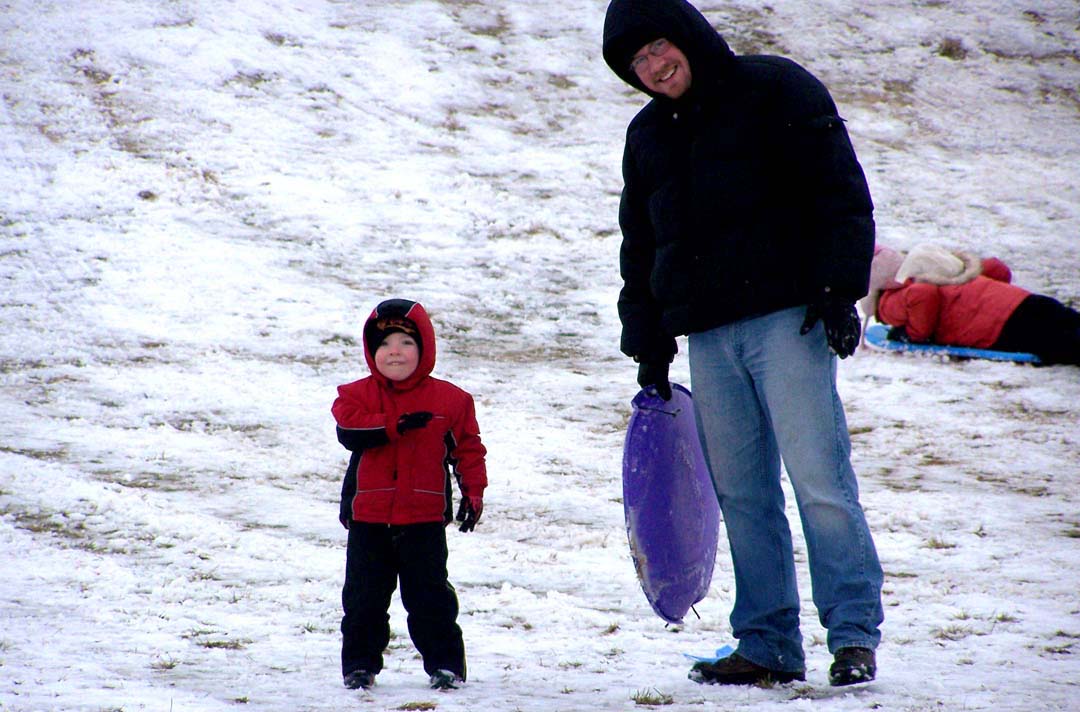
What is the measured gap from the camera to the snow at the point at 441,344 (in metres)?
4.12

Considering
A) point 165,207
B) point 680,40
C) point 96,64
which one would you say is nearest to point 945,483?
point 680,40

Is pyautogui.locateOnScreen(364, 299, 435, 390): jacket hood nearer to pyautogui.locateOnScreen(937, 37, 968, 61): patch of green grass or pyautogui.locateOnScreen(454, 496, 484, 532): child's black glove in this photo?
pyautogui.locateOnScreen(454, 496, 484, 532): child's black glove

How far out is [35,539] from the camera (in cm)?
555

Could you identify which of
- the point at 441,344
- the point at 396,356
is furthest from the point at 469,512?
the point at 441,344

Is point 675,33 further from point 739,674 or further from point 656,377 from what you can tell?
point 739,674

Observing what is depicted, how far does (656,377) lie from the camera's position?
3922 millimetres

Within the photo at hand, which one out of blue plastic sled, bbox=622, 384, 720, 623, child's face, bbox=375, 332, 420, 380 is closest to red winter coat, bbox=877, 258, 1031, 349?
blue plastic sled, bbox=622, 384, 720, 623

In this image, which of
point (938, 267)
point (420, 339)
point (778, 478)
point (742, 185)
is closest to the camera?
point (742, 185)

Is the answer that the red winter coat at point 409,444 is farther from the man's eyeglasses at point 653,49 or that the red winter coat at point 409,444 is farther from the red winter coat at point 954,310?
the red winter coat at point 954,310

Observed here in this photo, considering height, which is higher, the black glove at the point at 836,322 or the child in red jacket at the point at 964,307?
the black glove at the point at 836,322

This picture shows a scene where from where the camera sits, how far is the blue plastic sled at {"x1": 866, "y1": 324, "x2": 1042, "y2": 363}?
9.48 metres

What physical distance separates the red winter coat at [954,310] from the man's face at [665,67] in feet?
22.4

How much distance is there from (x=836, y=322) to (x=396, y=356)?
1.48 meters

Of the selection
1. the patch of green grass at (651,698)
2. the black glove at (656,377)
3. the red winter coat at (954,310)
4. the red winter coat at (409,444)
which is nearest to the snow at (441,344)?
the patch of green grass at (651,698)
